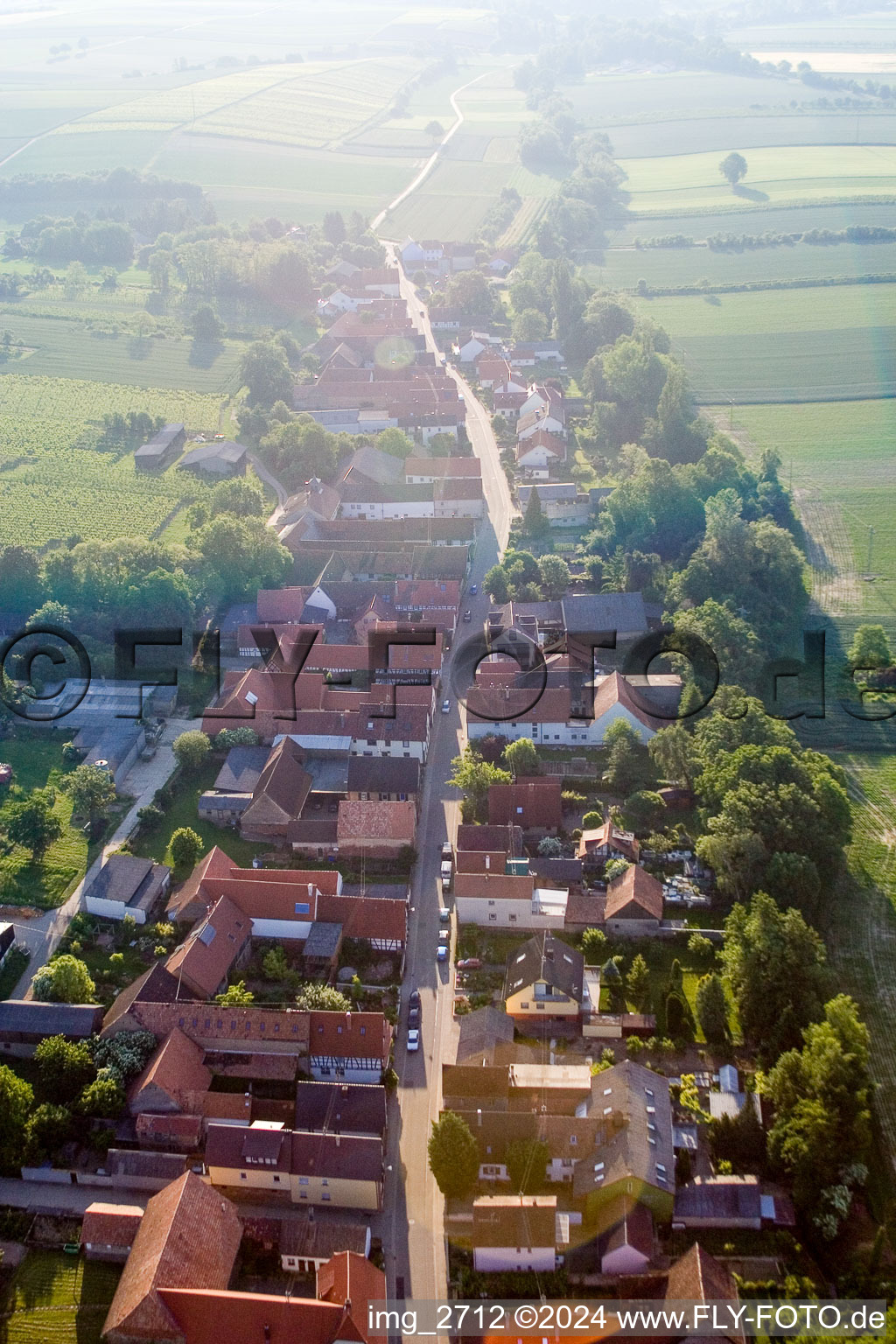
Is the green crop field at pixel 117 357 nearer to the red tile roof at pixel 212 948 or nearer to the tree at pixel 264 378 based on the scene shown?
the tree at pixel 264 378

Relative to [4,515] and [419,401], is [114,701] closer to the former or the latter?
[4,515]

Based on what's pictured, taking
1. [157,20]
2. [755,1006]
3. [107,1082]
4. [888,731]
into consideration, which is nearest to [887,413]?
[888,731]

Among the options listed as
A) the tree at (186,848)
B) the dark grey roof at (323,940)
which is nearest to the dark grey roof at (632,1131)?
the dark grey roof at (323,940)

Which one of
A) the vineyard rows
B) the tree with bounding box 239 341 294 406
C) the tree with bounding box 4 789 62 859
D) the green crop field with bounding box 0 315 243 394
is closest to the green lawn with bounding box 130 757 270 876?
the tree with bounding box 4 789 62 859

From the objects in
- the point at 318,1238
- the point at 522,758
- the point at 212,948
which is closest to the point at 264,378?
the point at 522,758

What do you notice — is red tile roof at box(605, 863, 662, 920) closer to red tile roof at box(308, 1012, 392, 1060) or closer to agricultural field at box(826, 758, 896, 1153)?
agricultural field at box(826, 758, 896, 1153)

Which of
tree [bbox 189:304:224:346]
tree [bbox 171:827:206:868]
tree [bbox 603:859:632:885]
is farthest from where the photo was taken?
tree [bbox 189:304:224:346]
